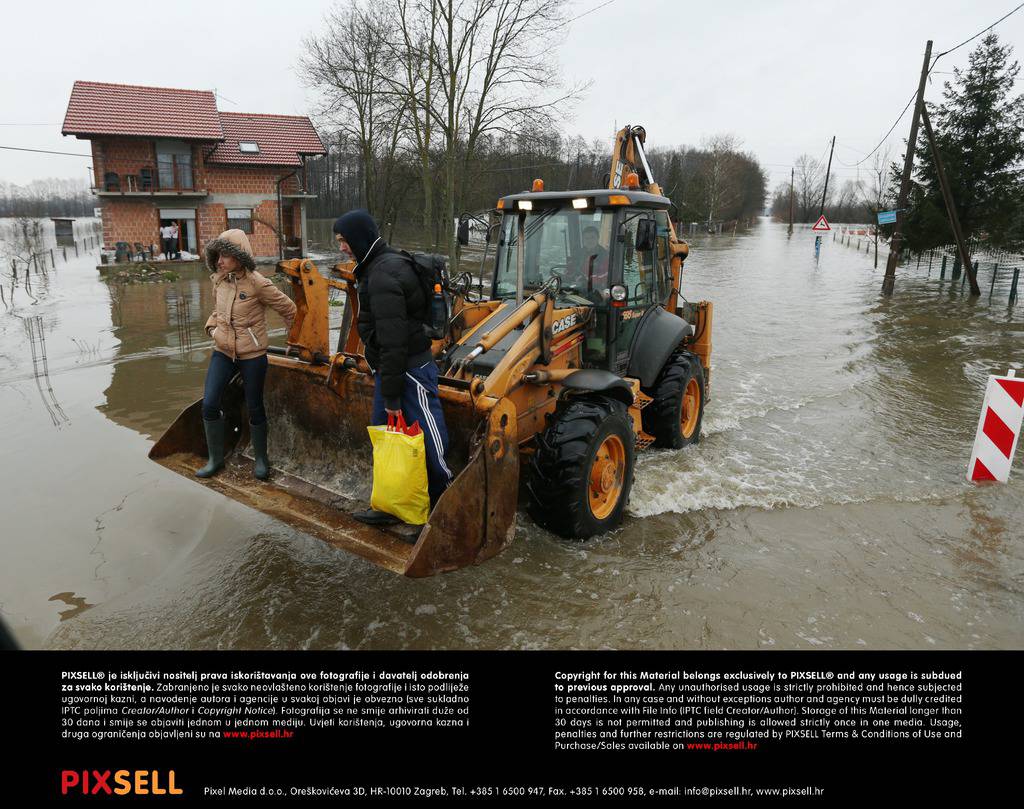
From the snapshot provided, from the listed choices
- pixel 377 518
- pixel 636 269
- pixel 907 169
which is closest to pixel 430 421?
pixel 377 518

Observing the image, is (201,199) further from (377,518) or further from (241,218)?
(377,518)

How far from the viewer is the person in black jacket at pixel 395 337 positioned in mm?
3768

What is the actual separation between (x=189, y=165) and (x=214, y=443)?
2957 cm

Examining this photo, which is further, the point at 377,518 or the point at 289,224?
the point at 289,224

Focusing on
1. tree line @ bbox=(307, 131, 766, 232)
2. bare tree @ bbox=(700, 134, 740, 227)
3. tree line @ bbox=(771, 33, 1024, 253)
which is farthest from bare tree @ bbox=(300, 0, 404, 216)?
bare tree @ bbox=(700, 134, 740, 227)

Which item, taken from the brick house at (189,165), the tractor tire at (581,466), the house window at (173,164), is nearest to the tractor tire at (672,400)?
the tractor tire at (581,466)

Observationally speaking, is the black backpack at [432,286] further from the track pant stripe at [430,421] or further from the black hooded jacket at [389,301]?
the track pant stripe at [430,421]

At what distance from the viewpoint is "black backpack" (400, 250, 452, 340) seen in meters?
3.91

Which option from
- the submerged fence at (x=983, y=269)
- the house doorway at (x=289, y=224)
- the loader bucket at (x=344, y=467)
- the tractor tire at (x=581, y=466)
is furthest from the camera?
the house doorway at (x=289, y=224)

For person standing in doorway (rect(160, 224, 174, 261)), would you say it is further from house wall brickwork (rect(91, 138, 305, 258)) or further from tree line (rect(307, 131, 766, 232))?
tree line (rect(307, 131, 766, 232))

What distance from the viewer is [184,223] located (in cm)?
2988

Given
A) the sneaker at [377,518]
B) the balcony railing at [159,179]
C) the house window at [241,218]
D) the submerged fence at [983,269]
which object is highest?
the balcony railing at [159,179]

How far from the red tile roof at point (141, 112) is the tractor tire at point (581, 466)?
2992cm
